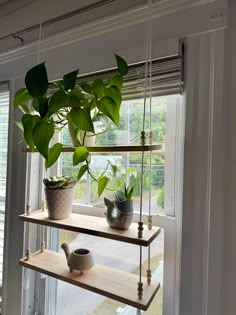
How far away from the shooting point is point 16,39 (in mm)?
1312

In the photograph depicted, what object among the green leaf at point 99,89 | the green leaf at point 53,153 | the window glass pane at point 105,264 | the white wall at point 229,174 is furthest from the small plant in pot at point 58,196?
the white wall at point 229,174

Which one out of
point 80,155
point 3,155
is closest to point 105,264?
point 80,155

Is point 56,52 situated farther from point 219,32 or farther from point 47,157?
point 219,32

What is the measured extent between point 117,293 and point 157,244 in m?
0.26

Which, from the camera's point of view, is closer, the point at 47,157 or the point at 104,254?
the point at 47,157

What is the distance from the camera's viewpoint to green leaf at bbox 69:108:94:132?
2.64 ft

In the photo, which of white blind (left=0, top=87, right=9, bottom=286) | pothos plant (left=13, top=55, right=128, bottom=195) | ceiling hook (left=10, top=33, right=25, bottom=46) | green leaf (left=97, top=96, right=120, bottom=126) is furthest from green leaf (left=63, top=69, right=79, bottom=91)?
white blind (left=0, top=87, right=9, bottom=286)

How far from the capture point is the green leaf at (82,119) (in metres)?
0.81

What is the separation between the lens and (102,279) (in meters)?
0.91

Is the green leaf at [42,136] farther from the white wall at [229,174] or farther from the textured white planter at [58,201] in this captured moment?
the white wall at [229,174]

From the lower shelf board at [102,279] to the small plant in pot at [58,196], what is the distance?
0.70 ft

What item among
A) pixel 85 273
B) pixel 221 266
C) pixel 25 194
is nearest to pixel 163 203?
pixel 221 266

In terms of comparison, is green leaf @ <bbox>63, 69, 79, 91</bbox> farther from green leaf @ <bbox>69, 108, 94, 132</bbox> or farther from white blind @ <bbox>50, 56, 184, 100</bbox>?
white blind @ <bbox>50, 56, 184, 100</bbox>

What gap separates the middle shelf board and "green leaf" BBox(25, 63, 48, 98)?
0.49 m
